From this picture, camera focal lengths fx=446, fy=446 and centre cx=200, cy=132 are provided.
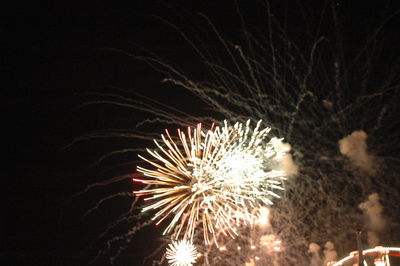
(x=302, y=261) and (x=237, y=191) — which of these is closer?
(x=237, y=191)

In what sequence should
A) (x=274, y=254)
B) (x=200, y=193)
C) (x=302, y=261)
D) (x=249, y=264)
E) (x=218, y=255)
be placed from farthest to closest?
(x=302, y=261), (x=218, y=255), (x=249, y=264), (x=274, y=254), (x=200, y=193)

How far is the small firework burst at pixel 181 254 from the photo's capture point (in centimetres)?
1848

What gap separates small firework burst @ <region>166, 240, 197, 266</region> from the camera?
1848 centimetres

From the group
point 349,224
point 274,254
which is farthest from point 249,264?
point 349,224

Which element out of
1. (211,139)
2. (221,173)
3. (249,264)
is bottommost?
(249,264)

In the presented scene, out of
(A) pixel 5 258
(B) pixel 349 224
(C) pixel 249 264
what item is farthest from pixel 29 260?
(B) pixel 349 224

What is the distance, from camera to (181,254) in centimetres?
1864

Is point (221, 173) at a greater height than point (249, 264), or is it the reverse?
point (221, 173)

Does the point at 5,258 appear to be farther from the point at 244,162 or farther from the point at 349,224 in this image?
the point at 244,162

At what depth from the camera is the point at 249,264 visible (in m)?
23.1

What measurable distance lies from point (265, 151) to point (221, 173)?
1573mm

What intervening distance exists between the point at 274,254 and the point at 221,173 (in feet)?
34.0

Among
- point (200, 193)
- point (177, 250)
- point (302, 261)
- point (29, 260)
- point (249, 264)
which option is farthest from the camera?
point (29, 260)

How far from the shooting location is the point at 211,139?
1304cm
